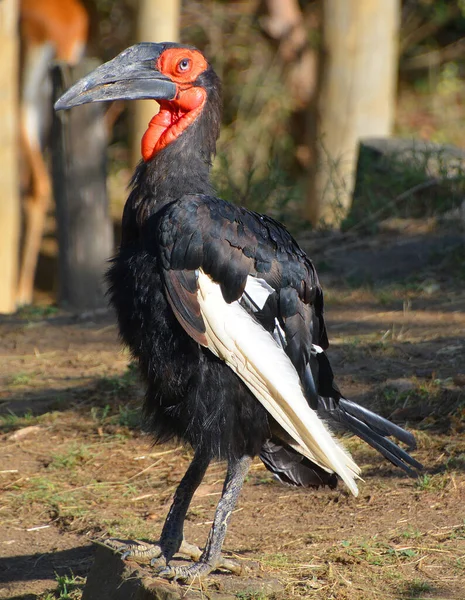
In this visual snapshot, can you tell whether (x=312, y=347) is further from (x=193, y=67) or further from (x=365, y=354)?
(x=365, y=354)

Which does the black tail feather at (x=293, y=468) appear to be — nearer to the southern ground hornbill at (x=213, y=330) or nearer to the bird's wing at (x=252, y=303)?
the southern ground hornbill at (x=213, y=330)

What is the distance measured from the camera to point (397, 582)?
3.10 metres

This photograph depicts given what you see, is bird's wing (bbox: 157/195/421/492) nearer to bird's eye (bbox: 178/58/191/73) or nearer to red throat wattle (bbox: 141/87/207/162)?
red throat wattle (bbox: 141/87/207/162)

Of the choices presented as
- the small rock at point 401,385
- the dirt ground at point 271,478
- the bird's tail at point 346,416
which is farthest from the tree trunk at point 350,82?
the bird's tail at point 346,416

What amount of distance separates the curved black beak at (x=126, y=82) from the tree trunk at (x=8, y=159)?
14.3 ft

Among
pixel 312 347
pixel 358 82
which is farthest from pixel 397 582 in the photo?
pixel 358 82

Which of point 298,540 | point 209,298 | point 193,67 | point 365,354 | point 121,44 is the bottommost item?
point 298,540

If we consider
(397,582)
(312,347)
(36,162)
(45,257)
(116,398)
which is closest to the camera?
(397,582)

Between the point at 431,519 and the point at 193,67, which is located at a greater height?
the point at 193,67

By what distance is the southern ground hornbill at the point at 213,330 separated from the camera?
3082 millimetres

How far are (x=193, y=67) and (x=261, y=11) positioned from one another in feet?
28.1

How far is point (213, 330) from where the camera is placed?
10.1 feet

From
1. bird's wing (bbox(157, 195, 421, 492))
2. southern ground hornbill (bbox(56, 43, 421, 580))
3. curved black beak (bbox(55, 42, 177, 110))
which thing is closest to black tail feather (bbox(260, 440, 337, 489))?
southern ground hornbill (bbox(56, 43, 421, 580))

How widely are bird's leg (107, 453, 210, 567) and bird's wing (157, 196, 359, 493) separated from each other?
0.39 m
